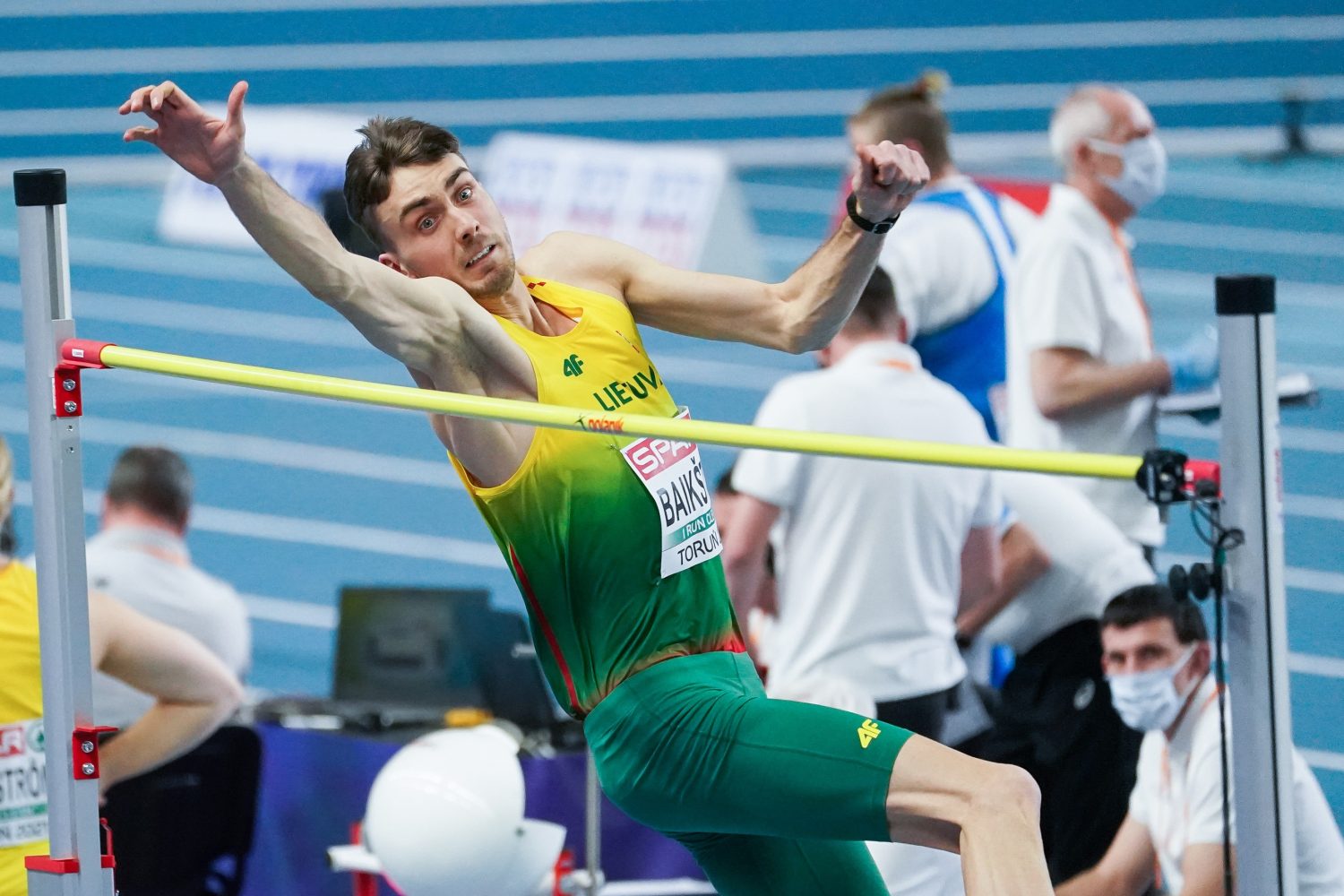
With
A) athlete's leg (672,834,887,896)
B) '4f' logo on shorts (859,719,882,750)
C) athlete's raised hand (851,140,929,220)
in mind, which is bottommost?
athlete's leg (672,834,887,896)

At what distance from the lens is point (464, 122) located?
14719mm

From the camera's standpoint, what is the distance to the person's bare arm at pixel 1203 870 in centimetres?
417

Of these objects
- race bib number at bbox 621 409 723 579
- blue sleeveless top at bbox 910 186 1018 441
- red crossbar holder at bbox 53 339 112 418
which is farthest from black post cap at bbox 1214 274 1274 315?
blue sleeveless top at bbox 910 186 1018 441

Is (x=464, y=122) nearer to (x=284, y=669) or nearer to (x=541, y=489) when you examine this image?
(x=284, y=669)

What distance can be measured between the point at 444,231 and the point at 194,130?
51 centimetres

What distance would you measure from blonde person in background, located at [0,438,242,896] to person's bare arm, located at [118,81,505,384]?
39.4 inches

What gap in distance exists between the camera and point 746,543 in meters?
4.71

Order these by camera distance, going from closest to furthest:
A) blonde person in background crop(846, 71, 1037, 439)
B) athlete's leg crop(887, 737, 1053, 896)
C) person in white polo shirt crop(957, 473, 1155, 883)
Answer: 1. athlete's leg crop(887, 737, 1053, 896)
2. person in white polo shirt crop(957, 473, 1155, 883)
3. blonde person in background crop(846, 71, 1037, 439)

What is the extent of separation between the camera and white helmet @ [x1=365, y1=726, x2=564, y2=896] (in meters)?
4.33

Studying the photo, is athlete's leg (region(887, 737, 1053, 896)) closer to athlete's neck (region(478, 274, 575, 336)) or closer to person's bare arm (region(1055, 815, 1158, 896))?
athlete's neck (region(478, 274, 575, 336))

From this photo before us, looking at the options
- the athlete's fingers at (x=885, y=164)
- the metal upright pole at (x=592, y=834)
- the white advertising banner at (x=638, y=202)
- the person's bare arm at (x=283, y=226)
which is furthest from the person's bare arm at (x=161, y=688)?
the white advertising banner at (x=638, y=202)

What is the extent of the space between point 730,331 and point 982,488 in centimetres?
137

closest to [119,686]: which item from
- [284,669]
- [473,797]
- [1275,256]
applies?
[473,797]

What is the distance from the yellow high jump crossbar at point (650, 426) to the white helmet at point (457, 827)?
1.38 meters
